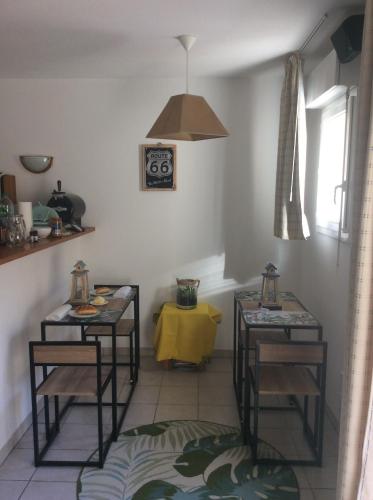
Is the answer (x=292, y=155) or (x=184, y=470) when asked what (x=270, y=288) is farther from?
(x=184, y=470)

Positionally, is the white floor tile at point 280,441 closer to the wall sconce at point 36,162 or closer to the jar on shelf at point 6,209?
the jar on shelf at point 6,209

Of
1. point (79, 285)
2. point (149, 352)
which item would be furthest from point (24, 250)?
point (149, 352)

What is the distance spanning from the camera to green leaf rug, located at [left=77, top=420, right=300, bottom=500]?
1.92 m

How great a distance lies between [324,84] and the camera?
2.40 meters

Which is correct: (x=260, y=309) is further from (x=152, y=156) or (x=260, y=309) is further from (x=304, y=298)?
(x=152, y=156)

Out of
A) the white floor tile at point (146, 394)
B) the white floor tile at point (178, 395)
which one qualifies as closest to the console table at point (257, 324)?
the white floor tile at point (178, 395)

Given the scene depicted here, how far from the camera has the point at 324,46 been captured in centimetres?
248

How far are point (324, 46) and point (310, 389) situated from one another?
1996mm

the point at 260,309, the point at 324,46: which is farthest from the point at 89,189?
the point at 324,46

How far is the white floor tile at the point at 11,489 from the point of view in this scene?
190cm

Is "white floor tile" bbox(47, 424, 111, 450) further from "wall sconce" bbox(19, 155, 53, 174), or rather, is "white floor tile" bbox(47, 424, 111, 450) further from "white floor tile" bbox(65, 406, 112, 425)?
"wall sconce" bbox(19, 155, 53, 174)

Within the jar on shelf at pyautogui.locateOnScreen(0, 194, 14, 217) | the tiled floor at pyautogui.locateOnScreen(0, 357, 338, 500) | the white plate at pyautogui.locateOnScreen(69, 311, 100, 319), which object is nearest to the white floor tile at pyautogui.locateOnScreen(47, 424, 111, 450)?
the tiled floor at pyautogui.locateOnScreen(0, 357, 338, 500)

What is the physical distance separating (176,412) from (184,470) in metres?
0.55

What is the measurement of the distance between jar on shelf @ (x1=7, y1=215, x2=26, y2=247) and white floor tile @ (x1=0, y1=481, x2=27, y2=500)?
3.82 feet
